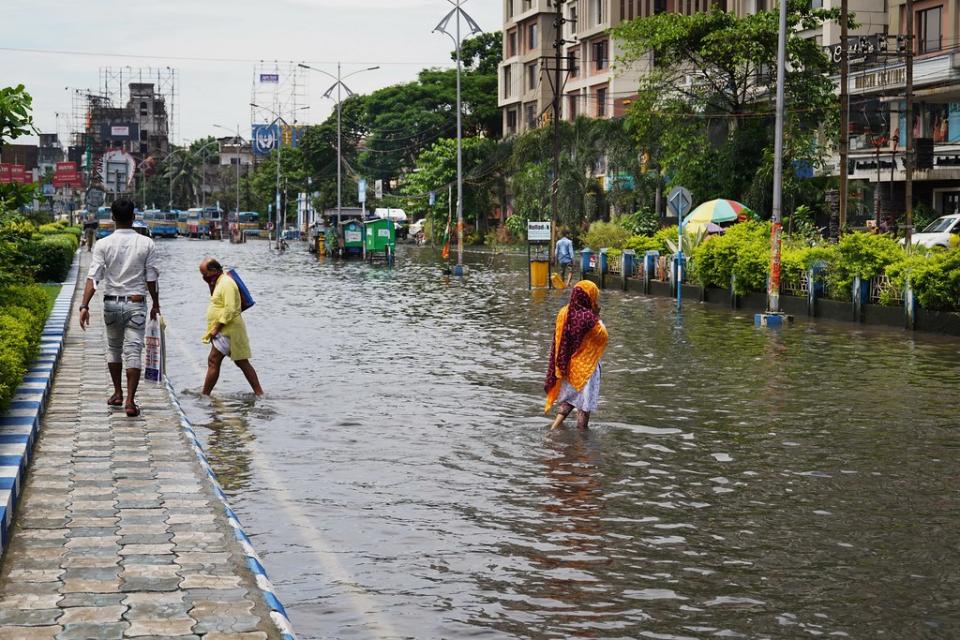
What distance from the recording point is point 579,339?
12.3 meters

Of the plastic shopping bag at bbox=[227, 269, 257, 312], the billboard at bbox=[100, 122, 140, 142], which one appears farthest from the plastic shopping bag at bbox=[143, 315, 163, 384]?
the billboard at bbox=[100, 122, 140, 142]

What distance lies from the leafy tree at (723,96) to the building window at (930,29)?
12.5 ft

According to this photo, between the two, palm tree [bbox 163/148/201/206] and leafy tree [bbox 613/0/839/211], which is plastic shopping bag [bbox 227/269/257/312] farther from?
palm tree [bbox 163/148/201/206]

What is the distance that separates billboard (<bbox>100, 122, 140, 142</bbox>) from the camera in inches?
6757

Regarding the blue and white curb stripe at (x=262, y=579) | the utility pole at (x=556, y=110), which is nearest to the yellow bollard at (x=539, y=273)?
the utility pole at (x=556, y=110)

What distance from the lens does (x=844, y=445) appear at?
1161cm

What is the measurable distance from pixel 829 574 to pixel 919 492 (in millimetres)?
2588

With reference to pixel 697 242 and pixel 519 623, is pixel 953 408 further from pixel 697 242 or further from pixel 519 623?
pixel 697 242

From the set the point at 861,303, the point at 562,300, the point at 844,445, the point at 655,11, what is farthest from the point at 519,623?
the point at 655,11

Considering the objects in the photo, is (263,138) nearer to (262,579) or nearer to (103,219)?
(103,219)

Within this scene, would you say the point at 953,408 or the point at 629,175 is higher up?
the point at 629,175

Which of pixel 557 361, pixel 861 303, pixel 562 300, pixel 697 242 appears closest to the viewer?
pixel 557 361

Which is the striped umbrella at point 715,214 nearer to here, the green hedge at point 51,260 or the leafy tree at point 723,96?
the leafy tree at point 723,96

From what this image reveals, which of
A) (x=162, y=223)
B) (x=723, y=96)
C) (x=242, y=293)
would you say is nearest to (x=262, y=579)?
(x=242, y=293)
